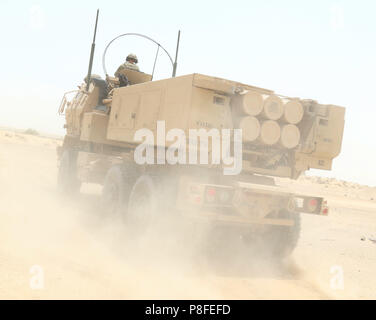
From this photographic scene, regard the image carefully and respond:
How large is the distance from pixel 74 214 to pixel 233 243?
3799mm

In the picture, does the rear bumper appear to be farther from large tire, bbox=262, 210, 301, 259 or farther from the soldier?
the soldier

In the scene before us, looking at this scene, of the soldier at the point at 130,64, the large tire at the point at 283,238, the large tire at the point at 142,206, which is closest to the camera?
the large tire at the point at 142,206

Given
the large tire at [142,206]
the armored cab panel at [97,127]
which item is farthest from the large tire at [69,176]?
the large tire at [142,206]

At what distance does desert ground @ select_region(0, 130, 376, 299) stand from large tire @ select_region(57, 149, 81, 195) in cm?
116

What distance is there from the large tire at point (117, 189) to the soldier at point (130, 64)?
2.78 m

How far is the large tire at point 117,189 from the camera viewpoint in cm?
715

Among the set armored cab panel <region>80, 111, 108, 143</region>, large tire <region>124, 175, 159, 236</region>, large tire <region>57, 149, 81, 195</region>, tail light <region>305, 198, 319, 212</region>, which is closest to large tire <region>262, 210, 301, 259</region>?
tail light <region>305, 198, 319, 212</region>

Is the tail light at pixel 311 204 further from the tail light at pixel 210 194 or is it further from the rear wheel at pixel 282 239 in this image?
the tail light at pixel 210 194

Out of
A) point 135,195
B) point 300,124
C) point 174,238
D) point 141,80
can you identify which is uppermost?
point 141,80

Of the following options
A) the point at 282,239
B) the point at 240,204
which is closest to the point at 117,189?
the point at 240,204

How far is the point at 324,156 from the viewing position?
253 inches

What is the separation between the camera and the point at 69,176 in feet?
34.8
